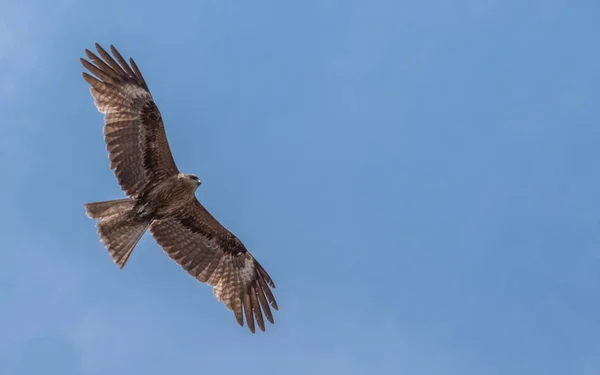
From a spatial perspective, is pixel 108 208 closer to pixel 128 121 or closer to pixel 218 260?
pixel 128 121

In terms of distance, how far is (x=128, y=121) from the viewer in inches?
583

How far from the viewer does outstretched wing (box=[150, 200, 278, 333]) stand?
1603 centimetres

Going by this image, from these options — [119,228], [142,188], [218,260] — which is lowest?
[119,228]

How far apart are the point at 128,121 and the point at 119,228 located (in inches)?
75.3

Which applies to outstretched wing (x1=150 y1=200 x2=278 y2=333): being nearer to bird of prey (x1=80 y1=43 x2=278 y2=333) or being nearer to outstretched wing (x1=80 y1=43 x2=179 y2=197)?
bird of prey (x1=80 y1=43 x2=278 y2=333)

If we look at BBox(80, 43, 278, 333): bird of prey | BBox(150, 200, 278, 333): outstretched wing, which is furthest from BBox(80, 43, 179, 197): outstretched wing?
BBox(150, 200, 278, 333): outstretched wing

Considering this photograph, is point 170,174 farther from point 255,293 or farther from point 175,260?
point 255,293

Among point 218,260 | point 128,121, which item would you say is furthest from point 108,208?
point 218,260

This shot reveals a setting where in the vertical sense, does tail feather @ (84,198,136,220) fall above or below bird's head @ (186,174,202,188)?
→ below

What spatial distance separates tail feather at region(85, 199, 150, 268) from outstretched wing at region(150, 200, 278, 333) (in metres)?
0.94

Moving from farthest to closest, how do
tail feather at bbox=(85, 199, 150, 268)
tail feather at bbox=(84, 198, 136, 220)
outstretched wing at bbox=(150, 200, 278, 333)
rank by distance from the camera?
outstretched wing at bbox=(150, 200, 278, 333) < tail feather at bbox=(85, 199, 150, 268) < tail feather at bbox=(84, 198, 136, 220)

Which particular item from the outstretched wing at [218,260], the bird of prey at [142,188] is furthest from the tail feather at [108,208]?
the outstretched wing at [218,260]

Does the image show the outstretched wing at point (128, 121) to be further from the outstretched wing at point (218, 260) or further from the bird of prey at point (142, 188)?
the outstretched wing at point (218, 260)

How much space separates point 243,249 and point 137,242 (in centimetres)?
237
